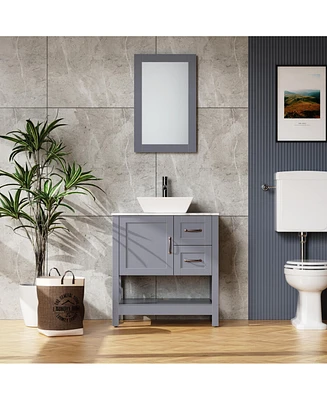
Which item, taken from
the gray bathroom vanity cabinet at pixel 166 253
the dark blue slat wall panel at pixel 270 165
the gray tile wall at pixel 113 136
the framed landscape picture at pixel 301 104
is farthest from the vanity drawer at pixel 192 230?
the framed landscape picture at pixel 301 104

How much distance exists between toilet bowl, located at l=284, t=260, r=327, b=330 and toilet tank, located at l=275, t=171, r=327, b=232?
371 millimetres

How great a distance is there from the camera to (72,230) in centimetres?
573

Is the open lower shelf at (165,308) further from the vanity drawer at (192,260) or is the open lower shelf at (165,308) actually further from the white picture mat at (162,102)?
the white picture mat at (162,102)

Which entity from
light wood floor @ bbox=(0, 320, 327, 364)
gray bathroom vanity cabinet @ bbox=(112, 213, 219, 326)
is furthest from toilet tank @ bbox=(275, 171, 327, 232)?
light wood floor @ bbox=(0, 320, 327, 364)

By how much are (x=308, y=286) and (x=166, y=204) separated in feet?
4.33

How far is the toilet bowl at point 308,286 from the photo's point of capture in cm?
522
